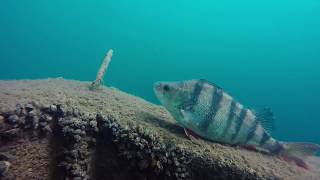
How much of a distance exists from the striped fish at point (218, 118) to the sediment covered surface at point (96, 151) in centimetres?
26

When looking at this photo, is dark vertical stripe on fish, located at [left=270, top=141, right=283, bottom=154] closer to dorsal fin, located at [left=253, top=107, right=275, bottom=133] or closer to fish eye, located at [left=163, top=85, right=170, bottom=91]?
dorsal fin, located at [left=253, top=107, right=275, bottom=133]

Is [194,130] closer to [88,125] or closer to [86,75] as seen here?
[88,125]

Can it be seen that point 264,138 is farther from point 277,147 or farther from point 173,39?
point 173,39

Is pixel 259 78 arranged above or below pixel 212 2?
below

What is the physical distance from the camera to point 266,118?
4223mm

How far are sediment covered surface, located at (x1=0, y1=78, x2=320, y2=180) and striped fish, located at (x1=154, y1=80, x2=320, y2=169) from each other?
0.26 meters

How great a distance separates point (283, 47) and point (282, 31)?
192 inches

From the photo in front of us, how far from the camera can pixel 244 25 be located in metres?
77.6

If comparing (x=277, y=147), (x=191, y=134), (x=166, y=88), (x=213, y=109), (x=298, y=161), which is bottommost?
(x=298, y=161)

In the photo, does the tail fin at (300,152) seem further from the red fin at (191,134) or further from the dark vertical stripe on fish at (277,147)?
the red fin at (191,134)

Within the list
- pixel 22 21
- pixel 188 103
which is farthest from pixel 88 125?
pixel 22 21

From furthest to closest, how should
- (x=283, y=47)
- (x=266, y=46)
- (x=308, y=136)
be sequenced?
1. (x=266, y=46)
2. (x=283, y=47)
3. (x=308, y=136)

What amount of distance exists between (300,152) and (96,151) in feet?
9.41

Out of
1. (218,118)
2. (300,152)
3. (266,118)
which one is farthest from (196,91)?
(300,152)
